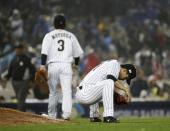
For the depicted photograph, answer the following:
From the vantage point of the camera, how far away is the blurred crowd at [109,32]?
24888mm

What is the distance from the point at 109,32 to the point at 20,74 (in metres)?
10.5

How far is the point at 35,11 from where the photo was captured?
2733cm

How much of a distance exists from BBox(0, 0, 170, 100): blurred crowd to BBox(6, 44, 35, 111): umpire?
4.15 m

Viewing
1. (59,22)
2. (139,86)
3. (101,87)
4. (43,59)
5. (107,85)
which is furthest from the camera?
(139,86)

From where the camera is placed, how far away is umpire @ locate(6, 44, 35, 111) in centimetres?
1947

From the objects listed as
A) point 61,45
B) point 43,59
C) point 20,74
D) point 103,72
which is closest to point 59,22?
point 61,45

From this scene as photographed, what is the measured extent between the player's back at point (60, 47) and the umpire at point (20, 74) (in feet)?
17.8

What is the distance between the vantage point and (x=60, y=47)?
1396 centimetres

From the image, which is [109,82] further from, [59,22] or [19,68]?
[19,68]

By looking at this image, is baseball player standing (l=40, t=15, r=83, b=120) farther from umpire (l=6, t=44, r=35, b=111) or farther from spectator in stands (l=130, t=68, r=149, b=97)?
spectator in stands (l=130, t=68, r=149, b=97)

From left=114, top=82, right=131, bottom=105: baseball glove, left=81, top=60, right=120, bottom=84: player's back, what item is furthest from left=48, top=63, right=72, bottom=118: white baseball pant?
left=114, top=82, right=131, bottom=105: baseball glove

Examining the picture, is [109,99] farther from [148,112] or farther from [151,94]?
[151,94]

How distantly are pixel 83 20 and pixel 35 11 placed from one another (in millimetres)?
3142

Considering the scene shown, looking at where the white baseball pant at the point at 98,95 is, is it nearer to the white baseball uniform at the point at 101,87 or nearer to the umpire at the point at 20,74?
the white baseball uniform at the point at 101,87
